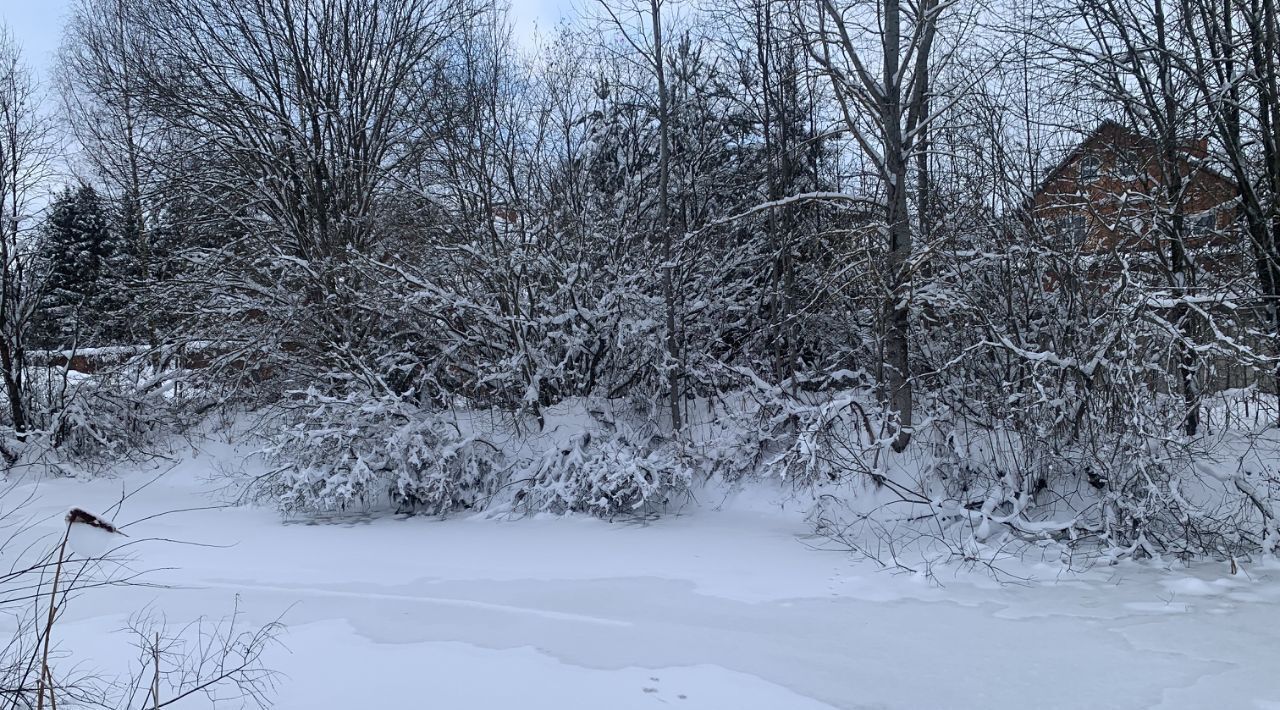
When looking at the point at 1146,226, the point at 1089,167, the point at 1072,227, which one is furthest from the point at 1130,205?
the point at 1089,167

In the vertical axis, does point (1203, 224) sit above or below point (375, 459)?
above

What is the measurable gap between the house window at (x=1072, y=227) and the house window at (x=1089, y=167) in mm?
813

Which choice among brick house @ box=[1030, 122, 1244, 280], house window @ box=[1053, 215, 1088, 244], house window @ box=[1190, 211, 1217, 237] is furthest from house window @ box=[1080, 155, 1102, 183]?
house window @ box=[1190, 211, 1217, 237]

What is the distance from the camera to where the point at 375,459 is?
419 inches

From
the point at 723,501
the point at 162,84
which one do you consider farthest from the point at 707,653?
the point at 162,84

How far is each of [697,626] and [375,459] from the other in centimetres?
617

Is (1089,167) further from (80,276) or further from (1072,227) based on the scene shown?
(80,276)

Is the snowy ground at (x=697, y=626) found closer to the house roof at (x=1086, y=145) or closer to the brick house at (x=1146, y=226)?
the brick house at (x=1146, y=226)

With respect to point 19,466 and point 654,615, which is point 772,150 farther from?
point 19,466

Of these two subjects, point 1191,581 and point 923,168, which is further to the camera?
point 923,168

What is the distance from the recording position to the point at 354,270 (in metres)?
12.8

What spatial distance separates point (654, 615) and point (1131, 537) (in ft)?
14.9

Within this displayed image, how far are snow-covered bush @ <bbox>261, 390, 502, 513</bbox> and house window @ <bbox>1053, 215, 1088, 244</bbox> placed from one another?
7357 millimetres

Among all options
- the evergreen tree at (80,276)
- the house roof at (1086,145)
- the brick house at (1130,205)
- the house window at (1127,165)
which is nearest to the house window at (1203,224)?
the brick house at (1130,205)
